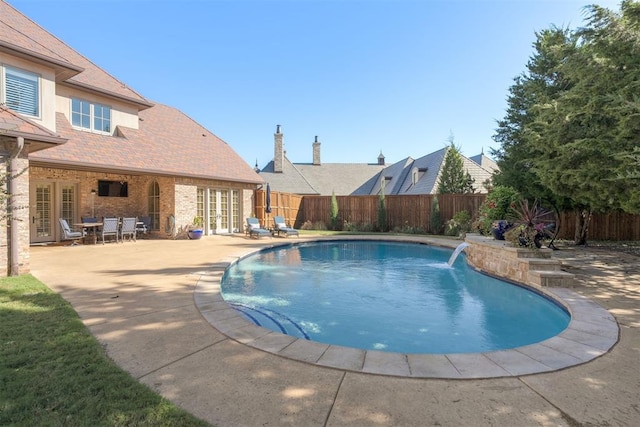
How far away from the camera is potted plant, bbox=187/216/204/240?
14.6m

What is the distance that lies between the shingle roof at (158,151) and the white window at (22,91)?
9.96 feet

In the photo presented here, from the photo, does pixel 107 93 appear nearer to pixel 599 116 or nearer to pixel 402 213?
pixel 402 213

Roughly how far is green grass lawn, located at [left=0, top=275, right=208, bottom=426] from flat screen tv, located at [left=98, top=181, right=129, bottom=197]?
11729 mm

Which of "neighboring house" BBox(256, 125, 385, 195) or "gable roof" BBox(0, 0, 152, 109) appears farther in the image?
"neighboring house" BBox(256, 125, 385, 195)

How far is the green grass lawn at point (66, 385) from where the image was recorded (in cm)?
219

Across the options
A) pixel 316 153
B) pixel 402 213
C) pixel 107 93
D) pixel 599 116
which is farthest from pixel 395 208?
pixel 316 153

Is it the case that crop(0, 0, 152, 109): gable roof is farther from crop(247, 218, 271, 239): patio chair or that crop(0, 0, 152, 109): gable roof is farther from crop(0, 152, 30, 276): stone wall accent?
crop(247, 218, 271, 239): patio chair

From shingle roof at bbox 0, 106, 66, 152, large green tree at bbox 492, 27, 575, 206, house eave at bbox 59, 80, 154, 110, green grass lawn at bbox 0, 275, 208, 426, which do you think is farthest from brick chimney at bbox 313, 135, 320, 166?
green grass lawn at bbox 0, 275, 208, 426

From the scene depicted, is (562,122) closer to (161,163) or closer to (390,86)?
(390,86)

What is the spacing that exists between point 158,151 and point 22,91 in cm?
692

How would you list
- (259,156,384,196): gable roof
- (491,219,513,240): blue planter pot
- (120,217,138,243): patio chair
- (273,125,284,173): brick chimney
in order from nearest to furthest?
(491,219,513,240): blue planter pot
(120,217,138,243): patio chair
(259,156,384,196): gable roof
(273,125,284,173): brick chimney

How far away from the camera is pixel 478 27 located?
1094 cm

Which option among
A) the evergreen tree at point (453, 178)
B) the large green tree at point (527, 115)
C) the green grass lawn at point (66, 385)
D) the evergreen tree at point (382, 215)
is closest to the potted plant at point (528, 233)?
the large green tree at point (527, 115)

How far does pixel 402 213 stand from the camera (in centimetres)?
1930
